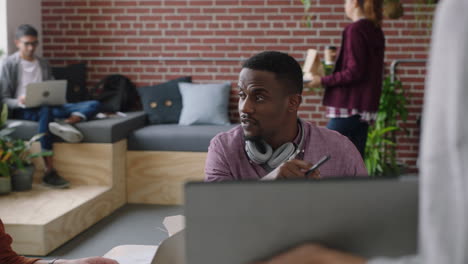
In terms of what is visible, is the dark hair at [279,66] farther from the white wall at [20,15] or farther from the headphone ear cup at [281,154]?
the white wall at [20,15]

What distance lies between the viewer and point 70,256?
3.24 m

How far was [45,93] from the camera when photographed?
14.3 feet

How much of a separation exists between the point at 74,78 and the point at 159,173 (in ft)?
4.57

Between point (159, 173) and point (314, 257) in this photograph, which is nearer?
point (314, 257)

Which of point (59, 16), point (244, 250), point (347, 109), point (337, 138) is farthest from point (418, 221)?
→ point (59, 16)

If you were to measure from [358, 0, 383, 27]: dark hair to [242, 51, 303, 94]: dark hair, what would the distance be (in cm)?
170

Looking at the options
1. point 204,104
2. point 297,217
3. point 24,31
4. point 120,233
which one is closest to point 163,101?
point 204,104

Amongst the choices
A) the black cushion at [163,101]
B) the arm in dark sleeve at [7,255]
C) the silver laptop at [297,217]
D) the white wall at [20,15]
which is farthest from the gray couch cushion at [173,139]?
the silver laptop at [297,217]

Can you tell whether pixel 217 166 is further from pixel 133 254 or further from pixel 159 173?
pixel 159 173

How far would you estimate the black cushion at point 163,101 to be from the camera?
16.3 ft

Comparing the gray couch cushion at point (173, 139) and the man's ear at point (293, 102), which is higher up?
the man's ear at point (293, 102)

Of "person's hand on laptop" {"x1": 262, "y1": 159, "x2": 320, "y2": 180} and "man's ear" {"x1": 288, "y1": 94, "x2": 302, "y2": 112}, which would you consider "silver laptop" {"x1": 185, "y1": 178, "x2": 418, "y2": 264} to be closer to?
"person's hand on laptop" {"x1": 262, "y1": 159, "x2": 320, "y2": 180}

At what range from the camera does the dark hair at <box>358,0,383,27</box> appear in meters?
3.30

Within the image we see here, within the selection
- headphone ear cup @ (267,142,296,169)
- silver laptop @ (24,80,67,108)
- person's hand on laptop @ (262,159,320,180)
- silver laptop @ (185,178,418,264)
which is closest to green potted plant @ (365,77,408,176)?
silver laptop @ (24,80,67,108)
